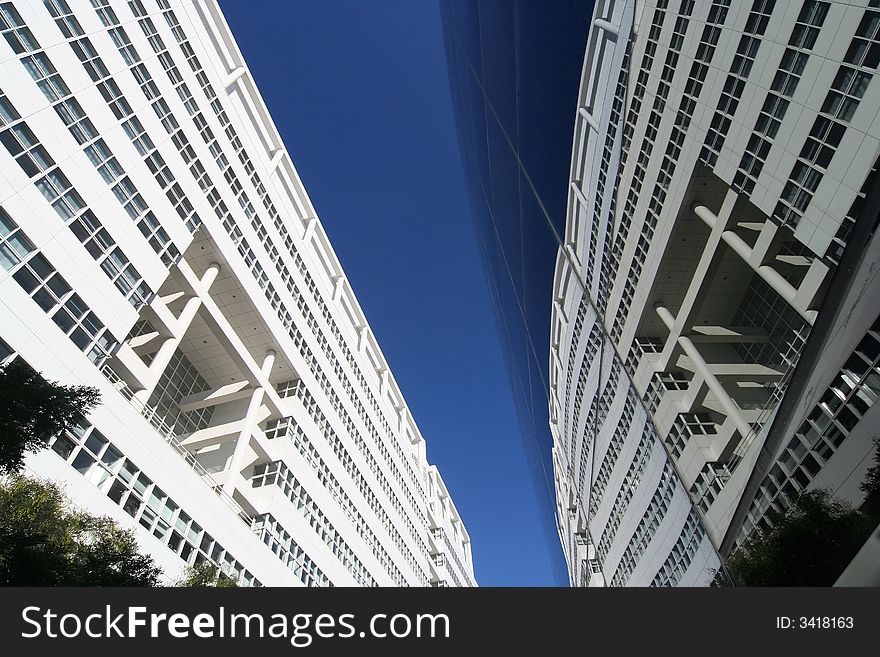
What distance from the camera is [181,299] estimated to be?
31.4 m

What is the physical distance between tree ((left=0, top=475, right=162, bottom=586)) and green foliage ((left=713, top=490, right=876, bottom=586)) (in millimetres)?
15318

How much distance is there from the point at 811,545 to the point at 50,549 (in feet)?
56.2

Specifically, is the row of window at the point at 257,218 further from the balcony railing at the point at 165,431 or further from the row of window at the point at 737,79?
the row of window at the point at 737,79

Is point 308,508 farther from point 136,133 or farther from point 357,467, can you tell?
point 136,133

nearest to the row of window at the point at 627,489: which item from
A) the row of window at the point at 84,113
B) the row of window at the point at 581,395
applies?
the row of window at the point at 581,395

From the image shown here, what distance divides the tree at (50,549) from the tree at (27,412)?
154 cm

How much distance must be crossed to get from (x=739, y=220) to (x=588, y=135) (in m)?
9.95

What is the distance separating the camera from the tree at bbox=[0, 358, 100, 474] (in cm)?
842

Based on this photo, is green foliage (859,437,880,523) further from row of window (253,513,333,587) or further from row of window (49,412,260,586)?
row of window (253,513,333,587)

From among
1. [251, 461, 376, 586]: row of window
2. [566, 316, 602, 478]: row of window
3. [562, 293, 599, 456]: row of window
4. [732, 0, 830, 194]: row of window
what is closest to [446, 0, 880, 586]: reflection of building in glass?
[732, 0, 830, 194]: row of window

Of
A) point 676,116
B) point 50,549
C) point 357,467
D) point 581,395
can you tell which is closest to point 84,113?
point 50,549

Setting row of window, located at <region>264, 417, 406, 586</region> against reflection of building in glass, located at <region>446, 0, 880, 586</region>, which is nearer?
reflection of building in glass, located at <region>446, 0, 880, 586</region>
